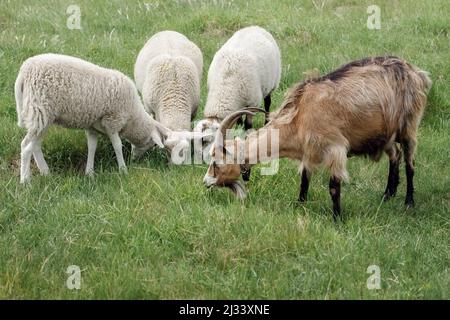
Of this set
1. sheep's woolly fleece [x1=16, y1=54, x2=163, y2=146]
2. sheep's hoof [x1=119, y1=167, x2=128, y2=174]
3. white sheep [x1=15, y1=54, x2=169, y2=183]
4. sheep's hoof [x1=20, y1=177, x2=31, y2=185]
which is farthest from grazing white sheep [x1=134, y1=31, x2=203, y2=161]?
sheep's hoof [x1=20, y1=177, x2=31, y2=185]

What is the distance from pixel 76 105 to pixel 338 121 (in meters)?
2.52

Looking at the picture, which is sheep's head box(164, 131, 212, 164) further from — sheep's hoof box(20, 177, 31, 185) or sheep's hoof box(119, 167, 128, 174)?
sheep's hoof box(20, 177, 31, 185)

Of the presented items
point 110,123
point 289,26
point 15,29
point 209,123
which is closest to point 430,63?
point 289,26

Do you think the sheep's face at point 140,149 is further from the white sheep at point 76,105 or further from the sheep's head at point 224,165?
the sheep's head at point 224,165

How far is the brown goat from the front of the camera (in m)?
6.05

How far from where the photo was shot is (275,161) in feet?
22.6

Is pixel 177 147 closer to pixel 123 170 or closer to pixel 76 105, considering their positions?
pixel 123 170

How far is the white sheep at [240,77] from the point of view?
8000 mm

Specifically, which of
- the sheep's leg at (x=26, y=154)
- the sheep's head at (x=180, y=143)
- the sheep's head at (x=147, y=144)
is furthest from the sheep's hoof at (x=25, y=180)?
the sheep's head at (x=180, y=143)

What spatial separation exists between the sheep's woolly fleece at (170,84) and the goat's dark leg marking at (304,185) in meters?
1.98

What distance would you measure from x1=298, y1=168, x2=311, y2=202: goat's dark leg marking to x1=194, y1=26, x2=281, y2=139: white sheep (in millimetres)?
1510

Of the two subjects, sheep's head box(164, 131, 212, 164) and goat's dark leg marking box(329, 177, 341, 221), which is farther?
sheep's head box(164, 131, 212, 164)
